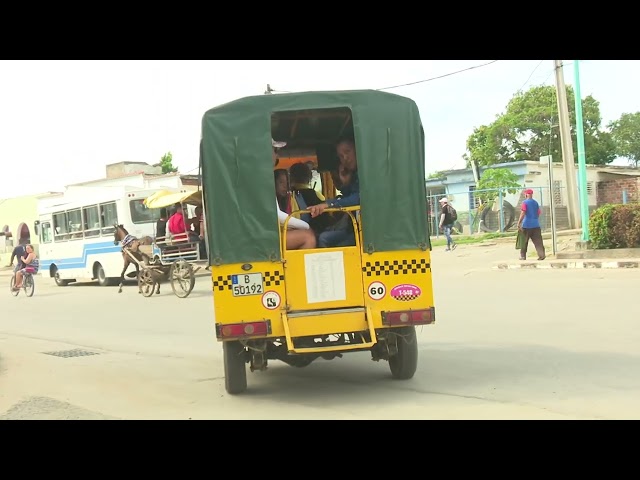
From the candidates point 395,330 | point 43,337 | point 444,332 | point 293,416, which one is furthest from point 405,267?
point 43,337

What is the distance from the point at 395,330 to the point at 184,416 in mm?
1981

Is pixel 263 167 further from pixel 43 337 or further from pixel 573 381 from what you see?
pixel 43 337

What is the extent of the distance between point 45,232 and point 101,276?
4.72 metres

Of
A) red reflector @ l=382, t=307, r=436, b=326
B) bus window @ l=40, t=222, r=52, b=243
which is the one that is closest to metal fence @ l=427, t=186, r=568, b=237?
bus window @ l=40, t=222, r=52, b=243

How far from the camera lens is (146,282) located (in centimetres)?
1728

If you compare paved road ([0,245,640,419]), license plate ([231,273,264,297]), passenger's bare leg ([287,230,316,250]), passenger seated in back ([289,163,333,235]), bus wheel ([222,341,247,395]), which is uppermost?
passenger seated in back ([289,163,333,235])

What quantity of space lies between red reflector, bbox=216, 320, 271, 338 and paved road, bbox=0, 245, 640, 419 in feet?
2.18

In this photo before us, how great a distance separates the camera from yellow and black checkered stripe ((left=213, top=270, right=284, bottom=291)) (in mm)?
5887

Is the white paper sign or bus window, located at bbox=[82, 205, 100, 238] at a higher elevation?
bus window, located at bbox=[82, 205, 100, 238]

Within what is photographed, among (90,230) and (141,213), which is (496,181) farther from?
(90,230)

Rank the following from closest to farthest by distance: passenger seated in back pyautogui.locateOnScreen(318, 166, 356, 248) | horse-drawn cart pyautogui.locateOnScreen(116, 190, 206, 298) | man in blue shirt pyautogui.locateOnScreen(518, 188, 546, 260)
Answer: passenger seated in back pyautogui.locateOnScreen(318, 166, 356, 248)
horse-drawn cart pyautogui.locateOnScreen(116, 190, 206, 298)
man in blue shirt pyautogui.locateOnScreen(518, 188, 546, 260)

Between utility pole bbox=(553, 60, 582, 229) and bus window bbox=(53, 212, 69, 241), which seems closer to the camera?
utility pole bbox=(553, 60, 582, 229)

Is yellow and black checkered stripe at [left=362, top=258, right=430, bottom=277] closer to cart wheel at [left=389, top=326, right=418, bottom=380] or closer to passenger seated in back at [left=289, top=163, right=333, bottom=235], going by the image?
cart wheel at [left=389, top=326, right=418, bottom=380]

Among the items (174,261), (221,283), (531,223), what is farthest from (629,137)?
(221,283)
